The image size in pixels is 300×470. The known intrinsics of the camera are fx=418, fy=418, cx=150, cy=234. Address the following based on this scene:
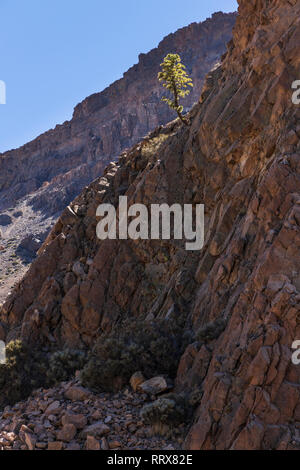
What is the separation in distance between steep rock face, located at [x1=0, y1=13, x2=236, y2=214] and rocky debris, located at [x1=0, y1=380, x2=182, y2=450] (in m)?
72.1

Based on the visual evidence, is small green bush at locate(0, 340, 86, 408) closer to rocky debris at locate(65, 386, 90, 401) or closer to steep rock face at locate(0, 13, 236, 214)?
rocky debris at locate(65, 386, 90, 401)

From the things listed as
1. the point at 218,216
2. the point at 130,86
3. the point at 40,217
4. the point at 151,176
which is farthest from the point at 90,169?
the point at 218,216

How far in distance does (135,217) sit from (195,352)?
29.6ft

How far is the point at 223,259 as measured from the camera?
11.6 metres

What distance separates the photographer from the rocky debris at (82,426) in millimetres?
8711

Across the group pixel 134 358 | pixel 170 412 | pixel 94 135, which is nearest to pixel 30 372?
pixel 134 358

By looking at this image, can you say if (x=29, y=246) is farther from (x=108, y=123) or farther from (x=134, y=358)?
(x=134, y=358)

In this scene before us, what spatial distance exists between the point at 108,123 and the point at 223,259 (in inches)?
3440

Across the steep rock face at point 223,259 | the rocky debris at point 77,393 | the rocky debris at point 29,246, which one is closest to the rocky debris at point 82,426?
the rocky debris at point 77,393

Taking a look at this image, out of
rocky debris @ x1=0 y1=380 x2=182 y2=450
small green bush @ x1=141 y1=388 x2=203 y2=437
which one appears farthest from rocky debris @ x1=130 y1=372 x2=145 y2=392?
small green bush @ x1=141 y1=388 x2=203 y2=437

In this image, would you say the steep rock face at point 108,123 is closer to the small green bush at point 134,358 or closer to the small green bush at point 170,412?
the small green bush at point 134,358

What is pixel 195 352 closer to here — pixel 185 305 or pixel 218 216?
pixel 185 305

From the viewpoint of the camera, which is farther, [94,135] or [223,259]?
[94,135]

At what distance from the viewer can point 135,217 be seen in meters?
18.3
